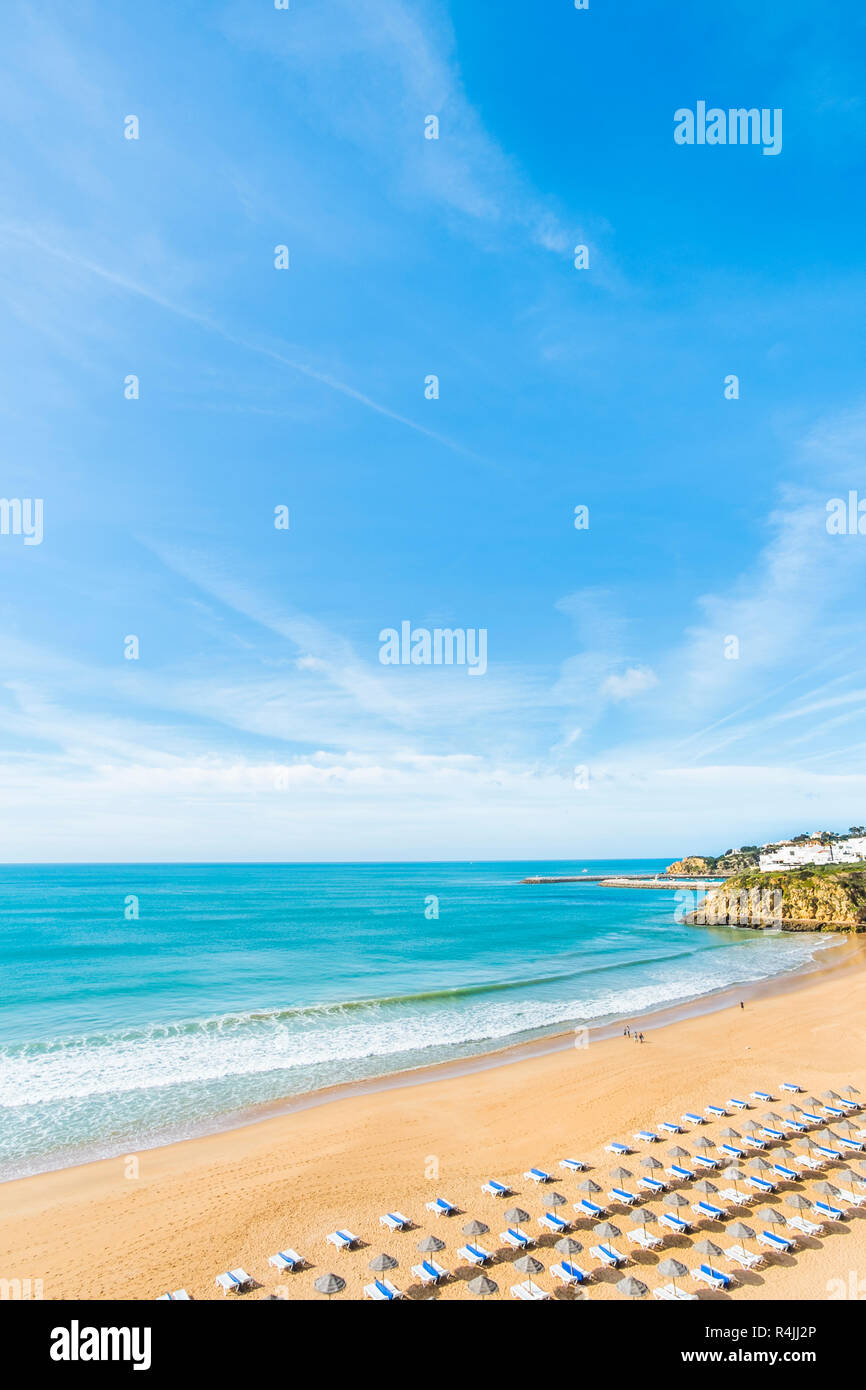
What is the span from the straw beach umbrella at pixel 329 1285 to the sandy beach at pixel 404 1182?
0.92 ft

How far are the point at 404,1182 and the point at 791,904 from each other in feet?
264

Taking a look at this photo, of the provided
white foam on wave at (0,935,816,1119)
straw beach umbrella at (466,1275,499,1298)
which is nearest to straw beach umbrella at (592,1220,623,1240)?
straw beach umbrella at (466,1275,499,1298)

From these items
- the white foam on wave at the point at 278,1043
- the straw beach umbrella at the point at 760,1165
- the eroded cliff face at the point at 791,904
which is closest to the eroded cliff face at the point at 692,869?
the eroded cliff face at the point at 791,904

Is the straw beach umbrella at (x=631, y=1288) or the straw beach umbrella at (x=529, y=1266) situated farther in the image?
the straw beach umbrella at (x=529, y=1266)

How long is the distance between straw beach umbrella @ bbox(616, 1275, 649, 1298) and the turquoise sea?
16279 mm

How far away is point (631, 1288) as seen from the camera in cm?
1448

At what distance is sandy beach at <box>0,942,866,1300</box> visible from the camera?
626 inches

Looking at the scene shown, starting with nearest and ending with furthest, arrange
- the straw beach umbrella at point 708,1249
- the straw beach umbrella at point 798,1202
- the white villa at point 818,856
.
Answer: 1. the straw beach umbrella at point 708,1249
2. the straw beach umbrella at point 798,1202
3. the white villa at point 818,856

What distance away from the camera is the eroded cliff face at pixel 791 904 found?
79.8m

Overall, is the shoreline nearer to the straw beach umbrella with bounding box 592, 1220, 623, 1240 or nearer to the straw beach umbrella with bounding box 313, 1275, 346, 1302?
the straw beach umbrella with bounding box 313, 1275, 346, 1302

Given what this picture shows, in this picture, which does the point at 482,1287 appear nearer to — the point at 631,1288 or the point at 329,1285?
the point at 631,1288

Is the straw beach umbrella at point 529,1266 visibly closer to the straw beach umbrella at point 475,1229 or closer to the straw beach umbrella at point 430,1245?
the straw beach umbrella at point 475,1229
